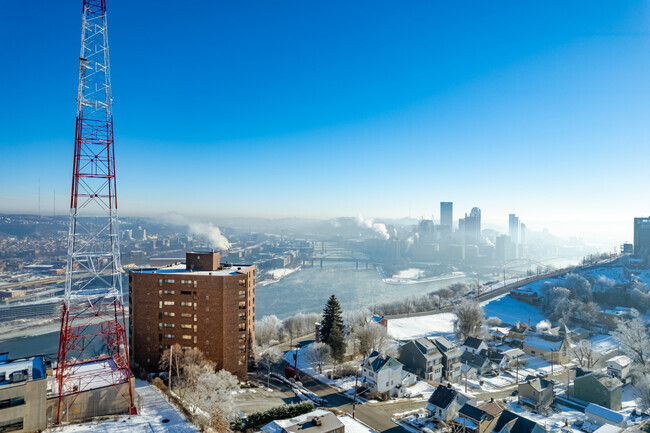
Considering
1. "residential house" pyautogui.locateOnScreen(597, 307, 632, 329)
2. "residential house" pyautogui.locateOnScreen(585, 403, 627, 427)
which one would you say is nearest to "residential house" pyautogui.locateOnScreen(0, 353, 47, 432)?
"residential house" pyautogui.locateOnScreen(585, 403, 627, 427)

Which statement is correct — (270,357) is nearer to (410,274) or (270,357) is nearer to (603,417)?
(603,417)

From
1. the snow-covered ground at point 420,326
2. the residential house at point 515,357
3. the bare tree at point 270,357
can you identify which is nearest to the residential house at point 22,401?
the bare tree at point 270,357

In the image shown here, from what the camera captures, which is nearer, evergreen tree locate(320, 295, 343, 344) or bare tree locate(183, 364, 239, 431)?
bare tree locate(183, 364, 239, 431)

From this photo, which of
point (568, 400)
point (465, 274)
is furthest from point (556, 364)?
point (465, 274)

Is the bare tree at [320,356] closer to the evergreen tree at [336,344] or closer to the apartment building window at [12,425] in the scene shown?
the evergreen tree at [336,344]

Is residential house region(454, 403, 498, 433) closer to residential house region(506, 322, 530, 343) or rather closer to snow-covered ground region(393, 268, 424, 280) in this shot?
residential house region(506, 322, 530, 343)

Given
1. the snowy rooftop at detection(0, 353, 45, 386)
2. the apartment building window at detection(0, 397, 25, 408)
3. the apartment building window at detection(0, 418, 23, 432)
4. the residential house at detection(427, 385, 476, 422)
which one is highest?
the snowy rooftop at detection(0, 353, 45, 386)

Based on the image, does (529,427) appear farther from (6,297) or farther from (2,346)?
(6,297)

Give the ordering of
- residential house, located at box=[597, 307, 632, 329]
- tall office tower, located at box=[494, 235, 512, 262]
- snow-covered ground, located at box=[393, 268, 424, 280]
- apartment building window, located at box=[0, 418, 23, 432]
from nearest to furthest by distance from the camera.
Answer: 1. apartment building window, located at box=[0, 418, 23, 432]
2. residential house, located at box=[597, 307, 632, 329]
3. snow-covered ground, located at box=[393, 268, 424, 280]
4. tall office tower, located at box=[494, 235, 512, 262]
